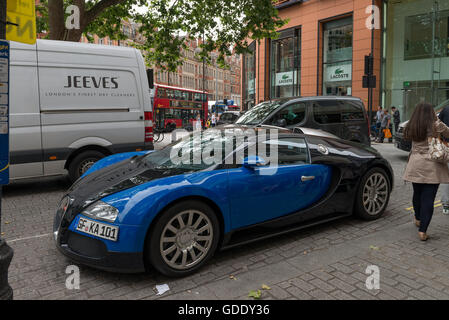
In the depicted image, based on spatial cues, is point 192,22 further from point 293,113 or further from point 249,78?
point 249,78

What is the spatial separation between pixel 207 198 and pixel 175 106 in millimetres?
30374

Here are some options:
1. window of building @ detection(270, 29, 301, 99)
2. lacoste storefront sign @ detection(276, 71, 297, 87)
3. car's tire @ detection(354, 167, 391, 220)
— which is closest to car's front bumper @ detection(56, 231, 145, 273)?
car's tire @ detection(354, 167, 391, 220)

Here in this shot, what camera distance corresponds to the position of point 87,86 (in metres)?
7.22

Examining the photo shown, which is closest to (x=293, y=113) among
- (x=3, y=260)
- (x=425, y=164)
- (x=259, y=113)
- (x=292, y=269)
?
(x=259, y=113)

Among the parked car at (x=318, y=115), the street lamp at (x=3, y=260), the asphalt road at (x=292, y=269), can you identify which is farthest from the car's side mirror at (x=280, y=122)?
the street lamp at (x=3, y=260)

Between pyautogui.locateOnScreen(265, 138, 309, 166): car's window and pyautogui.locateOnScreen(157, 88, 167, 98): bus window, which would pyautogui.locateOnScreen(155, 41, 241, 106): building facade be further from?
pyautogui.locateOnScreen(265, 138, 309, 166): car's window

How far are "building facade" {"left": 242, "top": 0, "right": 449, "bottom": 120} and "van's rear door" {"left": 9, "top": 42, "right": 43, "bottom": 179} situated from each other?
17.5 m

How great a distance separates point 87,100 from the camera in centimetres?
723

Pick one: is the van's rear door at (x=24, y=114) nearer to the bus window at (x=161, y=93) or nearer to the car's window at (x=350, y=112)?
the car's window at (x=350, y=112)

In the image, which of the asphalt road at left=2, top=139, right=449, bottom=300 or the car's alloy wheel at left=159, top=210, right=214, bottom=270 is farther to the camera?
the car's alloy wheel at left=159, top=210, right=214, bottom=270

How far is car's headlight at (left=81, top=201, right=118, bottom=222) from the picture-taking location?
10.4 ft

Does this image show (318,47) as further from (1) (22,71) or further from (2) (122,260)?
(2) (122,260)

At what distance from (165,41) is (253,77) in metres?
19.9

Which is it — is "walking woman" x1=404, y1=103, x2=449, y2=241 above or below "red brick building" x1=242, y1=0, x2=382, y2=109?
below
